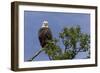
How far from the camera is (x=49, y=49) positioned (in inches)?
65.2

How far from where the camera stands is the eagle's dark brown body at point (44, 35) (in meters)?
1.63

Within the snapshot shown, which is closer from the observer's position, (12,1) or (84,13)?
(12,1)

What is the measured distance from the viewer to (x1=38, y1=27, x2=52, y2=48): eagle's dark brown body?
5.36ft

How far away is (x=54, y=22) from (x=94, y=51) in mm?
400

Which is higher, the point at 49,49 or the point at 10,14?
the point at 10,14

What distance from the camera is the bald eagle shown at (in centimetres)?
163

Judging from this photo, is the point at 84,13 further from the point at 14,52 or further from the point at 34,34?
the point at 14,52

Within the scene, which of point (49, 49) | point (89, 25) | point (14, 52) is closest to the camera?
point (14, 52)

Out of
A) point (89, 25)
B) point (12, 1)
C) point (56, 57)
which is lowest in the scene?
point (56, 57)

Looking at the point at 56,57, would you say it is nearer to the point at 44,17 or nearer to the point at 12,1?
Result: the point at 44,17

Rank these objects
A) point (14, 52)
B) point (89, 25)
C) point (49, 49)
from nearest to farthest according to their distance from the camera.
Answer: point (14, 52)
point (49, 49)
point (89, 25)

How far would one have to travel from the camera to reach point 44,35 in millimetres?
1648

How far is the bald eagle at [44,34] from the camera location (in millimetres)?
1635

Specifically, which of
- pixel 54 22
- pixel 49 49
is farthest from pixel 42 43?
pixel 54 22
